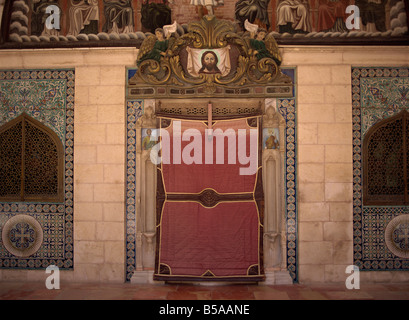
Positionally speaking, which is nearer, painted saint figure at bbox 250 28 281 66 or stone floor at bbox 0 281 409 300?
stone floor at bbox 0 281 409 300

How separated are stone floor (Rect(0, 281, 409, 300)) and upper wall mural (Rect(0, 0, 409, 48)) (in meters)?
3.64

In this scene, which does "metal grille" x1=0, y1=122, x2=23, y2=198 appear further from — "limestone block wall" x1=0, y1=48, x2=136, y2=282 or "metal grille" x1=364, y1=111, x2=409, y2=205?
"metal grille" x1=364, y1=111, x2=409, y2=205

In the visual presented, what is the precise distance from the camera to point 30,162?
19.3ft

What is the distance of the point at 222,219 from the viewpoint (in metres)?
5.64

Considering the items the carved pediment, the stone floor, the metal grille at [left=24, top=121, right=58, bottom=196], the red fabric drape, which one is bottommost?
the stone floor

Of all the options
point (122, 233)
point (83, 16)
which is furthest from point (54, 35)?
point (122, 233)

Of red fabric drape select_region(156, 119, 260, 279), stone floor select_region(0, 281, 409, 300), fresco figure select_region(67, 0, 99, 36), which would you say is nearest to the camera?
stone floor select_region(0, 281, 409, 300)

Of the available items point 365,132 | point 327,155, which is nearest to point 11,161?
point 327,155

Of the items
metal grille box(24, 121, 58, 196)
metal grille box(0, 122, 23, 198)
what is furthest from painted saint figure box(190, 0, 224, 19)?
metal grille box(0, 122, 23, 198)

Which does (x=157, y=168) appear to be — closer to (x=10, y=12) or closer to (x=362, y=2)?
(x=10, y=12)

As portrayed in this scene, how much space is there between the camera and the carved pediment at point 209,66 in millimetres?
5754

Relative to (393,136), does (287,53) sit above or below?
above

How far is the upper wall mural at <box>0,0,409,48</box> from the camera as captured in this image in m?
5.82

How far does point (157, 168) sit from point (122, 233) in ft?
3.66
